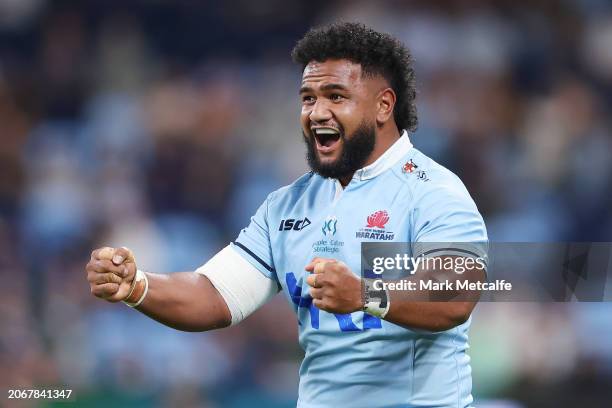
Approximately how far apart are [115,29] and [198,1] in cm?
86

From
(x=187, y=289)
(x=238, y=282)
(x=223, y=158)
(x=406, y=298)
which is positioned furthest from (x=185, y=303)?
(x=223, y=158)

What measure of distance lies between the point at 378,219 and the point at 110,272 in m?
1.07

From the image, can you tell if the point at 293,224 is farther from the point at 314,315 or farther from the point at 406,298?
the point at 406,298

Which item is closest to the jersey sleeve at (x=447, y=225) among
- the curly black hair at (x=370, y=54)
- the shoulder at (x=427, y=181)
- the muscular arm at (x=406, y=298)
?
the shoulder at (x=427, y=181)

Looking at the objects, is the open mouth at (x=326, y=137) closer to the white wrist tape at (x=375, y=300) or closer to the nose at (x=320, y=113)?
the nose at (x=320, y=113)

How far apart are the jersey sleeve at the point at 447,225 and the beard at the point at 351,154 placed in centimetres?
38

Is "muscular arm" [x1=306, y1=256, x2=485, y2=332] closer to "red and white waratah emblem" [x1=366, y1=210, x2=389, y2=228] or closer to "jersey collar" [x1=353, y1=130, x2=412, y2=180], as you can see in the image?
"red and white waratah emblem" [x1=366, y1=210, x2=389, y2=228]

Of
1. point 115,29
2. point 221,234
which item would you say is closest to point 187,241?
point 221,234

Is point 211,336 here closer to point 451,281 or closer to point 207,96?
point 207,96

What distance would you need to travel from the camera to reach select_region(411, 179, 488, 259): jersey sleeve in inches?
156

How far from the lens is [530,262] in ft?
19.3

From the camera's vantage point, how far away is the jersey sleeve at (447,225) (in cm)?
397

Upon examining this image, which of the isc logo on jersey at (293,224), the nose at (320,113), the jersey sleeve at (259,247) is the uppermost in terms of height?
the nose at (320,113)

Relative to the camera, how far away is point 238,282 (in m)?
4.66
